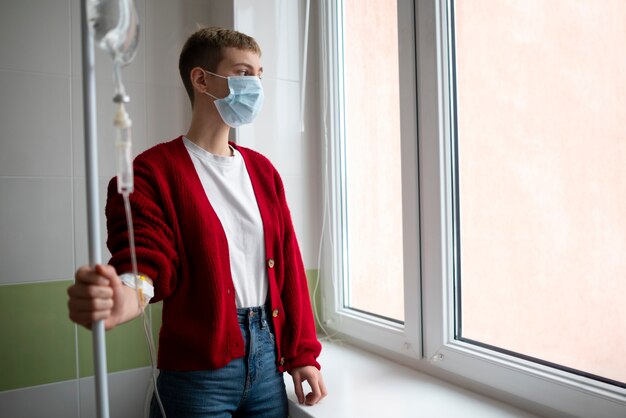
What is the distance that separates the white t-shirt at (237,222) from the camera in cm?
97

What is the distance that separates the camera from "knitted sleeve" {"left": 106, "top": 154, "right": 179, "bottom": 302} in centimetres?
78

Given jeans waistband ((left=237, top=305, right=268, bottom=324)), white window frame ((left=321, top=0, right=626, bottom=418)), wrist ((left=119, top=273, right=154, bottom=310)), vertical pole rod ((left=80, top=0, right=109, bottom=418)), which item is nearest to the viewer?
vertical pole rod ((left=80, top=0, right=109, bottom=418))

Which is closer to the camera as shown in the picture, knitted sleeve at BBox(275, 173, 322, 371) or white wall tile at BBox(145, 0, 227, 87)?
knitted sleeve at BBox(275, 173, 322, 371)

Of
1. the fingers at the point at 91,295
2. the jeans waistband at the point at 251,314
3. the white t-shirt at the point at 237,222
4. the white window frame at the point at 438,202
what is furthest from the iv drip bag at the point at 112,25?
the white window frame at the point at 438,202

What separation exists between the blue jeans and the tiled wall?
0.56 metres

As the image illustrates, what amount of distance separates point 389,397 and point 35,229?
1018 millimetres

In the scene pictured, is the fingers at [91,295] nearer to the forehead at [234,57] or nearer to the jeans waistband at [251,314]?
the jeans waistband at [251,314]

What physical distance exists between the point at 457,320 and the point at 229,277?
1.98 ft

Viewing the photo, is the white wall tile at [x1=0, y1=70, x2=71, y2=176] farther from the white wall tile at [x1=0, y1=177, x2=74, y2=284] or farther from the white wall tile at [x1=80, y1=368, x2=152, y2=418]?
the white wall tile at [x1=80, y1=368, x2=152, y2=418]

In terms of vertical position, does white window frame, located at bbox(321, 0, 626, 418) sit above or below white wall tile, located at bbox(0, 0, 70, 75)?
below

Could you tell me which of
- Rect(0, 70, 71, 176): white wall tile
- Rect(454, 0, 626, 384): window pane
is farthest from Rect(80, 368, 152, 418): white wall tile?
Rect(454, 0, 626, 384): window pane

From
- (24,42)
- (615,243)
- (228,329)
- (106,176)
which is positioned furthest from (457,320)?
(24,42)

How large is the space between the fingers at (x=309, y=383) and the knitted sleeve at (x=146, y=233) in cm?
33

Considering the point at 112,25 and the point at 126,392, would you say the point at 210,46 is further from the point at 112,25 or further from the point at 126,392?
the point at 126,392
